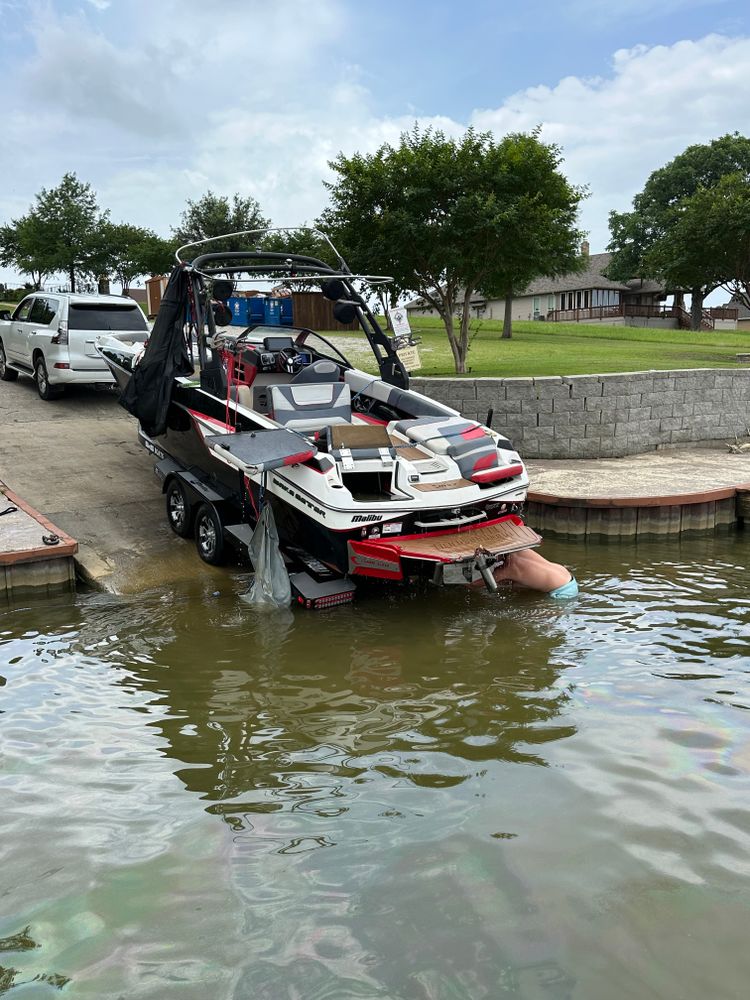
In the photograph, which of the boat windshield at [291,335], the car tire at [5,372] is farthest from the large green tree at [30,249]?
the boat windshield at [291,335]

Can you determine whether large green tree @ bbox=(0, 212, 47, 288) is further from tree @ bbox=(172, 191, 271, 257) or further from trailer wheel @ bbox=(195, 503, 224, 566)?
trailer wheel @ bbox=(195, 503, 224, 566)

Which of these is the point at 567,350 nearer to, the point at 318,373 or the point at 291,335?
the point at 291,335

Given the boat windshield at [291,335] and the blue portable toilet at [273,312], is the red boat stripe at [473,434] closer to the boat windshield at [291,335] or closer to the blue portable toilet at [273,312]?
the boat windshield at [291,335]

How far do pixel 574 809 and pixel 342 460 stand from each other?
11.9ft

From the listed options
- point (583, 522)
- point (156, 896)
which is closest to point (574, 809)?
point (156, 896)

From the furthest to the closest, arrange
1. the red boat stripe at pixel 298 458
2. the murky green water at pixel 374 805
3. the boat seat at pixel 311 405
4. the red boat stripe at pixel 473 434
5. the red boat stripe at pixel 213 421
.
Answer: the boat seat at pixel 311 405
the red boat stripe at pixel 213 421
the red boat stripe at pixel 473 434
the red boat stripe at pixel 298 458
the murky green water at pixel 374 805

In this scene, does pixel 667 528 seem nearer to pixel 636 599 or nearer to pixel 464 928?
pixel 636 599

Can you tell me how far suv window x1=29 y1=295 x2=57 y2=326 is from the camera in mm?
13200

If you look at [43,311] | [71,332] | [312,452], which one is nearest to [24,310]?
[43,311]

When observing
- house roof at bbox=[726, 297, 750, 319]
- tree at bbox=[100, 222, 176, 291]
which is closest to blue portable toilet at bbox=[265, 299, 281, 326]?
tree at bbox=[100, 222, 176, 291]

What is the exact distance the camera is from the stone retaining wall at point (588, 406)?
40.2 feet

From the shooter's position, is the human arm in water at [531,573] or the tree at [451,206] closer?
the human arm in water at [531,573]

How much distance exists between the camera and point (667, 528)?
32.7ft

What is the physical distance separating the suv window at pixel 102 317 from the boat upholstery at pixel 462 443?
22.3 feet
